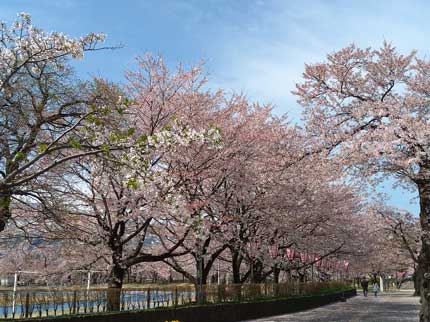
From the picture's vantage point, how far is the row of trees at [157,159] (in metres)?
9.12

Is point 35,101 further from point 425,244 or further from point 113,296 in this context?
point 425,244

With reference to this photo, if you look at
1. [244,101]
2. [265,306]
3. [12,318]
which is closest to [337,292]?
[265,306]

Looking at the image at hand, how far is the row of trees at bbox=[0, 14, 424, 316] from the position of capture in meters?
9.12

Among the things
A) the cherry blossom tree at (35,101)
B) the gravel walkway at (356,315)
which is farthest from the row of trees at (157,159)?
the gravel walkway at (356,315)

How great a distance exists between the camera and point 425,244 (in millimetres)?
14430

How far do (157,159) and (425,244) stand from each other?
868 cm

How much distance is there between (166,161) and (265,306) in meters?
10.4

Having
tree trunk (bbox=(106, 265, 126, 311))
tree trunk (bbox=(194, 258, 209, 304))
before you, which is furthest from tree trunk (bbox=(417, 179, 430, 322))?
tree trunk (bbox=(106, 265, 126, 311))

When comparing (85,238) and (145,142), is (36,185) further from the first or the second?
(85,238)

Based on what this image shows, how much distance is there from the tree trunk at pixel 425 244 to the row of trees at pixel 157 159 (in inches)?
39.6

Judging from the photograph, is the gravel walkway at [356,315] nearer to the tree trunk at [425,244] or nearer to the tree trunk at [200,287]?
the tree trunk at [200,287]

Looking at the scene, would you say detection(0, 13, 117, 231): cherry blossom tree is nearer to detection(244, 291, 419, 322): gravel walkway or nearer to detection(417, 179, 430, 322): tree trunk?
detection(417, 179, 430, 322): tree trunk

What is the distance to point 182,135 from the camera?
888 centimetres

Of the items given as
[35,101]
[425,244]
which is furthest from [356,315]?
[35,101]
